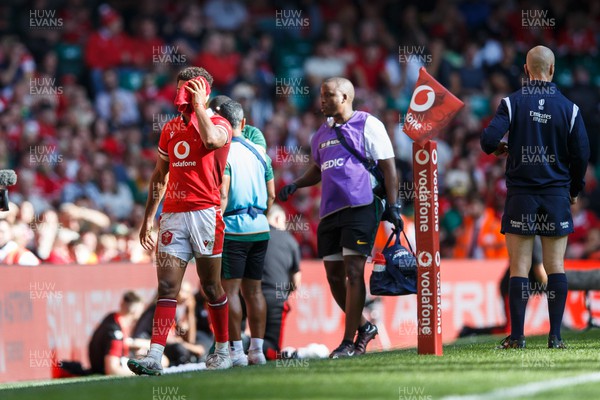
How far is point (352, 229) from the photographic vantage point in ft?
32.9

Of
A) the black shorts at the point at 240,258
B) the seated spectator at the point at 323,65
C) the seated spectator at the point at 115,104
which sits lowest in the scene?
the black shorts at the point at 240,258

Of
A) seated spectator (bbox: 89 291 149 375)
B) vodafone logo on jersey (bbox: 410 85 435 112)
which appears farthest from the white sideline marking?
seated spectator (bbox: 89 291 149 375)

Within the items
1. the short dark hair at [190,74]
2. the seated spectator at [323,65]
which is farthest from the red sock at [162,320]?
the seated spectator at [323,65]

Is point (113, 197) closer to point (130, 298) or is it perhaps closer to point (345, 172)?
point (130, 298)

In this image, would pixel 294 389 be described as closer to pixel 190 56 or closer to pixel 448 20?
pixel 190 56

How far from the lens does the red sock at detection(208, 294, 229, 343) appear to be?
935cm

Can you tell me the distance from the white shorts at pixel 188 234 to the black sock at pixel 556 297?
9.08 ft

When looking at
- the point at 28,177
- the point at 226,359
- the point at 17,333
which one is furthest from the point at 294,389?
the point at 28,177

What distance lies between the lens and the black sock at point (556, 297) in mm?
9664

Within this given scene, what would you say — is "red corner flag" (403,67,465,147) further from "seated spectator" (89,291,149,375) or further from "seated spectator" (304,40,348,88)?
"seated spectator" (304,40,348,88)

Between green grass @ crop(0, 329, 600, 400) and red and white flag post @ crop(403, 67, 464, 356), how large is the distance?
37 cm

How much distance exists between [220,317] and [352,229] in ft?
4.58

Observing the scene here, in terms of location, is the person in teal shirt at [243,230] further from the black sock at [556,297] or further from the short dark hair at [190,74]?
the black sock at [556,297]

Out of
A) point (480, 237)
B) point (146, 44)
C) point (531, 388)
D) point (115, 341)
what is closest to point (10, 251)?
point (115, 341)
